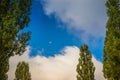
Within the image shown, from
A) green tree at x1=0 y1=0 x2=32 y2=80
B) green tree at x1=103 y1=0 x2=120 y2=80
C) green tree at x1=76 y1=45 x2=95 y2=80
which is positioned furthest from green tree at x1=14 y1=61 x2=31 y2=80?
green tree at x1=0 y1=0 x2=32 y2=80

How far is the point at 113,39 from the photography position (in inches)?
1347

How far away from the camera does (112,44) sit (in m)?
33.8

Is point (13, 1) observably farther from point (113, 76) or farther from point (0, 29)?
point (113, 76)

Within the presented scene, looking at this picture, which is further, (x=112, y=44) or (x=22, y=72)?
(x=22, y=72)

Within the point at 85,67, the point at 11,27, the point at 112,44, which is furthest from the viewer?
the point at 85,67

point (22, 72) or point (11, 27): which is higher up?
point (22, 72)

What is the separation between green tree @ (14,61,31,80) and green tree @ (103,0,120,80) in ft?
95.6

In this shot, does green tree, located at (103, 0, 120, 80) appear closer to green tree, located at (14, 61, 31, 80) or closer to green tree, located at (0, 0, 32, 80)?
green tree, located at (0, 0, 32, 80)

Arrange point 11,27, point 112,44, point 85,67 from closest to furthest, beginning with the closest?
point 11,27 → point 112,44 → point 85,67

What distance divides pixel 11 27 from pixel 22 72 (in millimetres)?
38711

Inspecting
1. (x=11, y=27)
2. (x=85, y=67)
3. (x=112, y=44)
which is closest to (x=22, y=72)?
(x=85, y=67)

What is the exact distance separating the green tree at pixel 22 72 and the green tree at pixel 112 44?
95.6 feet

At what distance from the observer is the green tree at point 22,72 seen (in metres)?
61.7

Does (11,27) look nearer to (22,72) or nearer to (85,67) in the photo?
(85,67)
